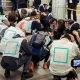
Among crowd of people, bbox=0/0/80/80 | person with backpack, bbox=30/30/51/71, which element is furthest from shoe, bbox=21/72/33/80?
person with backpack, bbox=30/30/51/71

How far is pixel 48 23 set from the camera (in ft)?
30.7

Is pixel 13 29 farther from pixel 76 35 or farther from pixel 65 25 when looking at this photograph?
pixel 65 25

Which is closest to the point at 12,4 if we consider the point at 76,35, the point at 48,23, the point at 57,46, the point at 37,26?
the point at 48,23

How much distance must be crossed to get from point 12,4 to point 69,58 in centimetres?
1282

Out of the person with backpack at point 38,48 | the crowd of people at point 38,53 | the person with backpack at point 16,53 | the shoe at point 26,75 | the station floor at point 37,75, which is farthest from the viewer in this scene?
the person with backpack at point 38,48

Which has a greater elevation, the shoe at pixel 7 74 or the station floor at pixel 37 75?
the shoe at pixel 7 74

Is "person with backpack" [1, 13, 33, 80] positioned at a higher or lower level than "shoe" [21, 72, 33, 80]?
higher

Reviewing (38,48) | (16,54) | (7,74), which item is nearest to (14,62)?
(16,54)

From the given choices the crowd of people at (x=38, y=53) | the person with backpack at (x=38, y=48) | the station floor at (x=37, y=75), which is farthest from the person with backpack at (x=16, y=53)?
the person with backpack at (x=38, y=48)

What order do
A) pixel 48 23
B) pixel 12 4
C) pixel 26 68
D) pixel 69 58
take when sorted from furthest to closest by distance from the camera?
pixel 12 4 → pixel 48 23 → pixel 26 68 → pixel 69 58

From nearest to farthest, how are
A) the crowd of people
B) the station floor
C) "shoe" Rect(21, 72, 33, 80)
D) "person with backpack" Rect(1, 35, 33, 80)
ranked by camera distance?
the crowd of people, "person with backpack" Rect(1, 35, 33, 80), "shoe" Rect(21, 72, 33, 80), the station floor

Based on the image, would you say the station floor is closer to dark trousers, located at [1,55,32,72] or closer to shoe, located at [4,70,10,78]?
shoe, located at [4,70,10,78]

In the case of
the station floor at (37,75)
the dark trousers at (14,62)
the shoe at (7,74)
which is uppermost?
the dark trousers at (14,62)

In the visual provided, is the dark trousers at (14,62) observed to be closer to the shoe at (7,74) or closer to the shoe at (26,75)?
the shoe at (26,75)
